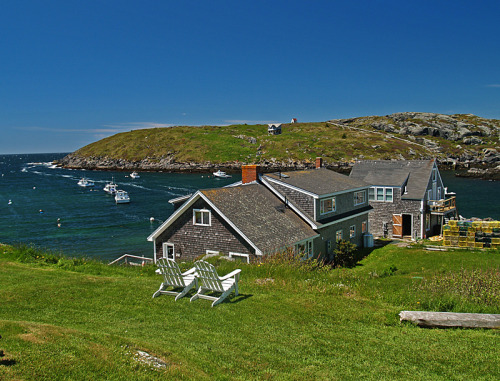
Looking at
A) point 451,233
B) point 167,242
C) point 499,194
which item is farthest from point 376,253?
point 499,194

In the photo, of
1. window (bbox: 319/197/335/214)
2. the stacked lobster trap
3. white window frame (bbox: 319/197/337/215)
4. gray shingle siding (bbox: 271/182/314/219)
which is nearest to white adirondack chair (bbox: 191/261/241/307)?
gray shingle siding (bbox: 271/182/314/219)

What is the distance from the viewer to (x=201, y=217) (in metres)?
25.1

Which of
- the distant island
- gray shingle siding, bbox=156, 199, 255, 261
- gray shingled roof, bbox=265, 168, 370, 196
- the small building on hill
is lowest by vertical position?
gray shingle siding, bbox=156, 199, 255, 261

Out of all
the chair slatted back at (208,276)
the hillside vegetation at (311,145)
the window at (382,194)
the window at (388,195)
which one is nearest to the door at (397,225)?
the window at (388,195)

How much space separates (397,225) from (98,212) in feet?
166

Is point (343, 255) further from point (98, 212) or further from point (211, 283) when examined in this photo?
point (98, 212)

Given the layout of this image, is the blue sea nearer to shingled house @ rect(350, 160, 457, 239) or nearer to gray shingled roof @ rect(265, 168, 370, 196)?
gray shingled roof @ rect(265, 168, 370, 196)

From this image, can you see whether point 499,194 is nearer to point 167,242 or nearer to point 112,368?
point 167,242

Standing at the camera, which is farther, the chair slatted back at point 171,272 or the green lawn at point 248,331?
the chair slatted back at point 171,272

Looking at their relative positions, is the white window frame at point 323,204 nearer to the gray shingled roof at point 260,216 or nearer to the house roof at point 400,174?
the gray shingled roof at point 260,216

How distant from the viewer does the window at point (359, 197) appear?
3516 cm

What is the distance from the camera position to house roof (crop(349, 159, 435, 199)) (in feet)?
135

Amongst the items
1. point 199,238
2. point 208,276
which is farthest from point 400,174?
point 208,276

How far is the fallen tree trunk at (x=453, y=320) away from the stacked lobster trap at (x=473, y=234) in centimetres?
2618
